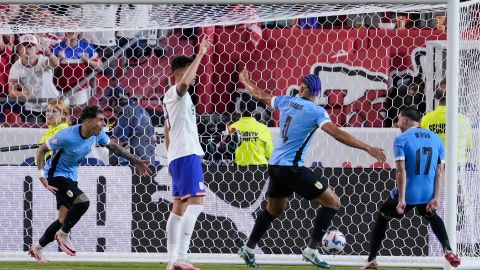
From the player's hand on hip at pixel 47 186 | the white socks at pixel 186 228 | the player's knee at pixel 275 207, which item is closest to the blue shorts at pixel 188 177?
the white socks at pixel 186 228

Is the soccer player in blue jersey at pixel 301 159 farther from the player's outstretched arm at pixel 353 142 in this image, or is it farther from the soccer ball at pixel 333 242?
the soccer ball at pixel 333 242

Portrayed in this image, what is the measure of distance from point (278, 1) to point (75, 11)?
6.93 ft

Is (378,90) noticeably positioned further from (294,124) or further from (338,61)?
(294,124)

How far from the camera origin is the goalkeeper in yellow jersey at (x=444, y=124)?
10352 millimetres

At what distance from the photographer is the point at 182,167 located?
30.2 feet

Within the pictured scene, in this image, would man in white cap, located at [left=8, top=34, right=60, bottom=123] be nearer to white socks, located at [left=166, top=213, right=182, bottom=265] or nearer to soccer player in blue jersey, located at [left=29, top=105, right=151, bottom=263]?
soccer player in blue jersey, located at [left=29, top=105, right=151, bottom=263]

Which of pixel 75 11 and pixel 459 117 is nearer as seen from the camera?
pixel 459 117

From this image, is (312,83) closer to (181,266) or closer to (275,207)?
(275,207)

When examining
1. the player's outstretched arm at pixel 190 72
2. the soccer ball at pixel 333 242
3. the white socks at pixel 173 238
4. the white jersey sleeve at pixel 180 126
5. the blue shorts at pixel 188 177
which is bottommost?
the soccer ball at pixel 333 242

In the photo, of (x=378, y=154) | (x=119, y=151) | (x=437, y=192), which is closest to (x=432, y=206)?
(x=437, y=192)

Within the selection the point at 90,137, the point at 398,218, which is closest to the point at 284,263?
the point at 398,218

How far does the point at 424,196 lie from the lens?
10320 mm

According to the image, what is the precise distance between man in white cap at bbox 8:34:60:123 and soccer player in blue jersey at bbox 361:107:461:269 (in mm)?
4310

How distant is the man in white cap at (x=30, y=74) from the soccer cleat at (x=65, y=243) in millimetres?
2090
